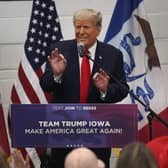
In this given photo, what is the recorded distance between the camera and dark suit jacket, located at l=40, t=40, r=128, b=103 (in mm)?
3320

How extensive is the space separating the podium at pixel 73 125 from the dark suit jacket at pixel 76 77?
0.17 metres

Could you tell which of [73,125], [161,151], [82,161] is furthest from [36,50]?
[82,161]

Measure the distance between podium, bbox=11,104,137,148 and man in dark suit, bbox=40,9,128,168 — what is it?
6.0 inches

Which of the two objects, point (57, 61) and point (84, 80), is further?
point (84, 80)

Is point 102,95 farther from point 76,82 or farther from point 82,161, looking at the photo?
point 82,161

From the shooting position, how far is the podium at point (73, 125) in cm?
316

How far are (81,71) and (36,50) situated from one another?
2.96 feet

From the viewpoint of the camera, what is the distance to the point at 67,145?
3.17 m

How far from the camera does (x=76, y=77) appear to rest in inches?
137

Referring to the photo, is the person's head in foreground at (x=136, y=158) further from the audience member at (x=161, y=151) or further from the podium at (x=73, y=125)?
the podium at (x=73, y=125)

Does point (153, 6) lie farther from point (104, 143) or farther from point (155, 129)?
point (104, 143)

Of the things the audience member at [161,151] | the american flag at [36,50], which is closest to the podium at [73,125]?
the audience member at [161,151]

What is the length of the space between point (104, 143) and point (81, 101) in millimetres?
377

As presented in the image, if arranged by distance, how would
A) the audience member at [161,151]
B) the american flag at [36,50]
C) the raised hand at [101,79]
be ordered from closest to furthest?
the audience member at [161,151], the raised hand at [101,79], the american flag at [36,50]
